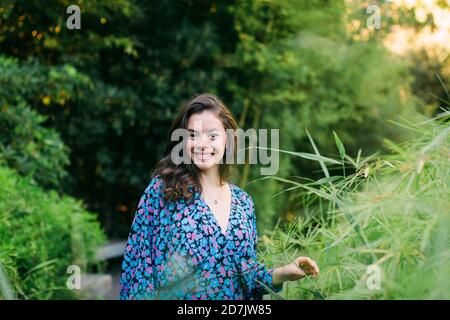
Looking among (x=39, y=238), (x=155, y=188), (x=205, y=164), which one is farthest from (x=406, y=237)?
(x=39, y=238)

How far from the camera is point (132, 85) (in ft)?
19.9

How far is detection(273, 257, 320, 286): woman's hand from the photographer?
175cm

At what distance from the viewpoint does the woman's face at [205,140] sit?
6.61 feet

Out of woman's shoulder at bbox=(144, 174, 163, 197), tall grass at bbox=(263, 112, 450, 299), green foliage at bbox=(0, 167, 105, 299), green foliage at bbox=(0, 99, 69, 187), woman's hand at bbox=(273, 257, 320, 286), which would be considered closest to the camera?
tall grass at bbox=(263, 112, 450, 299)

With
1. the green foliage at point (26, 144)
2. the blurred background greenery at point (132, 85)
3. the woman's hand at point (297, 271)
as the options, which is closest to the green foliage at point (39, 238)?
the blurred background greenery at point (132, 85)

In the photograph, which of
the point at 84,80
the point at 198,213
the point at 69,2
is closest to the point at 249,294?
the point at 198,213

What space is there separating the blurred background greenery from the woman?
1904 mm

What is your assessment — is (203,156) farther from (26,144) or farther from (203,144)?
(26,144)

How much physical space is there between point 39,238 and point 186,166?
1833 mm

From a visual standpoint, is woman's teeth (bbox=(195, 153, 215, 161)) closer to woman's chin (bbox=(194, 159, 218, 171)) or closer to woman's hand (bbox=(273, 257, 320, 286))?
woman's chin (bbox=(194, 159, 218, 171))

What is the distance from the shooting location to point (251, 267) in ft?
6.36

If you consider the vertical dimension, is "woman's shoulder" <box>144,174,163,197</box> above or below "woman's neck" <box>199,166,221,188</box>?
below

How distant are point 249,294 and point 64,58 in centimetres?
403

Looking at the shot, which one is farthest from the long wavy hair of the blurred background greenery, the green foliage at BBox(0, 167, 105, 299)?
the blurred background greenery
